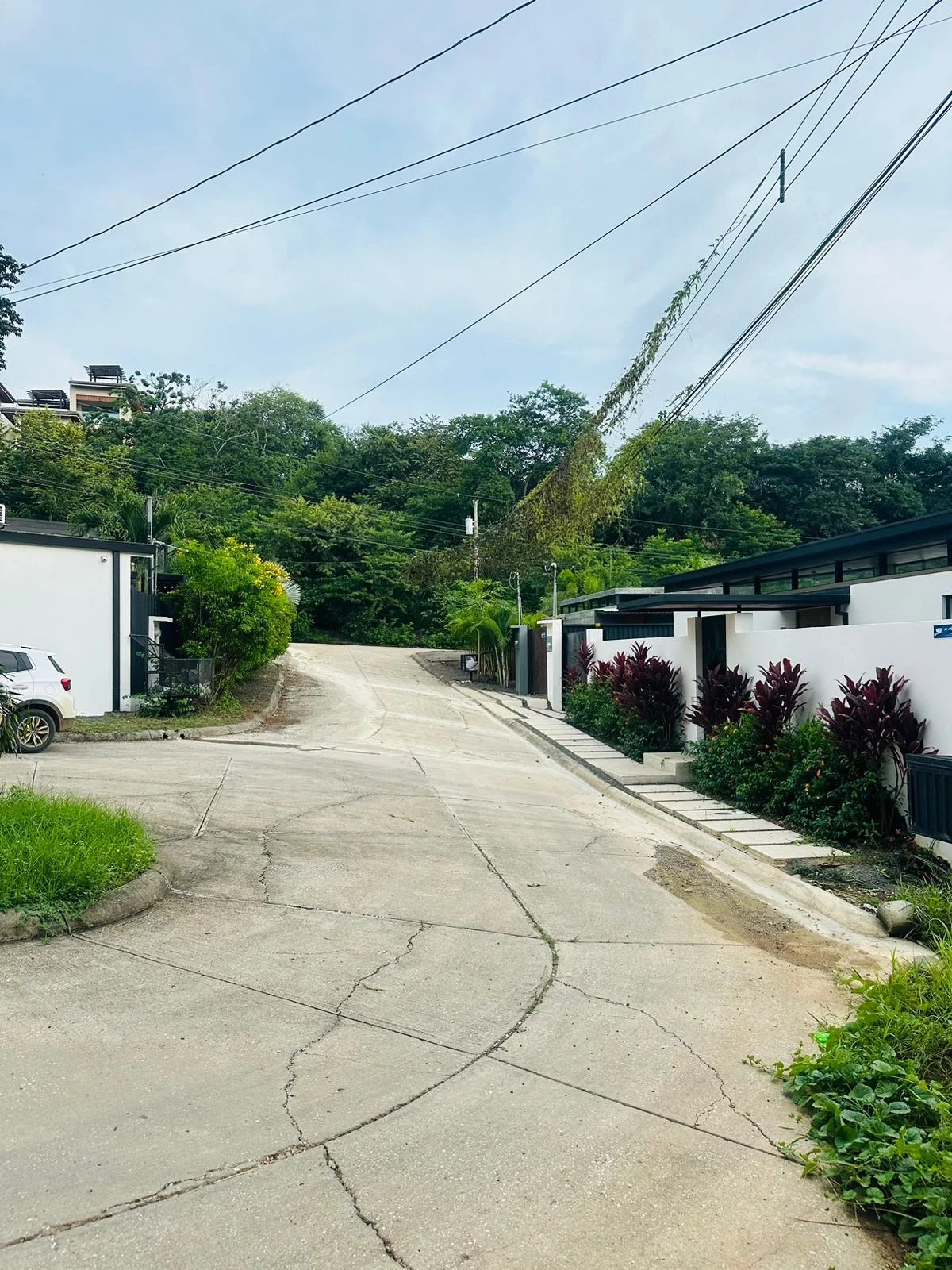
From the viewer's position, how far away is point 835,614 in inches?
626

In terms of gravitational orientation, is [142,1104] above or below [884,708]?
below

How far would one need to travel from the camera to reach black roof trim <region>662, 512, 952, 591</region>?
43.6 ft

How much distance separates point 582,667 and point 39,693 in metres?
12.4

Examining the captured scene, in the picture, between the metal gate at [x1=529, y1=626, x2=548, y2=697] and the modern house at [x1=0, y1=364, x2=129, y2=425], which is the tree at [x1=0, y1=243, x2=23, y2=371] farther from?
the modern house at [x1=0, y1=364, x2=129, y2=425]

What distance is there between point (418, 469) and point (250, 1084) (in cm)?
5041

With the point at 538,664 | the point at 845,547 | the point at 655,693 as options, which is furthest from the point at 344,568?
→ the point at 845,547

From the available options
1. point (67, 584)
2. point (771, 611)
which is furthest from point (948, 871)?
point (67, 584)

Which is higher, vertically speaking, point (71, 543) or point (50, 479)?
point (50, 479)

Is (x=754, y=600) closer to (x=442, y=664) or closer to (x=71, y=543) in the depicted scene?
(x=71, y=543)

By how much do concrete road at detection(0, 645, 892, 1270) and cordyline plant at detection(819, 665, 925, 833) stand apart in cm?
261

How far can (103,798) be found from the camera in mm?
9523

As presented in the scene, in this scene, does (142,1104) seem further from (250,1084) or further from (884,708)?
(884,708)

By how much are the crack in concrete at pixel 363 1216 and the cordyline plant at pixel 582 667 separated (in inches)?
719

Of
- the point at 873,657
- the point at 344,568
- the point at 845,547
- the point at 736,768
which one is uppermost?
the point at 344,568
